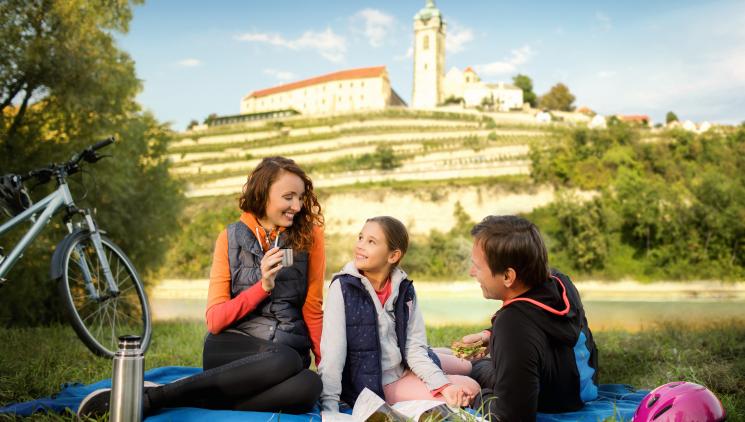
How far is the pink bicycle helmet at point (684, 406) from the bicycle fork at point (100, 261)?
302 centimetres

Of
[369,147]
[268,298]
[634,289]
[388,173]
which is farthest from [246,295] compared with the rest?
[369,147]

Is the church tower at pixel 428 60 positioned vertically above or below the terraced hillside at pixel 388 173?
above

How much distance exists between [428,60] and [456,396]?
62603 mm

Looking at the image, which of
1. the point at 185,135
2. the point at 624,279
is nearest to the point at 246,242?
the point at 624,279

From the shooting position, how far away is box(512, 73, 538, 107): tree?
2463 inches

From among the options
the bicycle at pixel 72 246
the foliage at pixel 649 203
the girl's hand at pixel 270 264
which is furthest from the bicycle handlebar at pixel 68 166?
the foliage at pixel 649 203

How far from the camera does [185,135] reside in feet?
176

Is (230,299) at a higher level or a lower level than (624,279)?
higher

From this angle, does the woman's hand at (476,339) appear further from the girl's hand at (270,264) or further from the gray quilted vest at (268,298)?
the girl's hand at (270,264)

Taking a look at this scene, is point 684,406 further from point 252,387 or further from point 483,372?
point 252,387

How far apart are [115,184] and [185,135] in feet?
157

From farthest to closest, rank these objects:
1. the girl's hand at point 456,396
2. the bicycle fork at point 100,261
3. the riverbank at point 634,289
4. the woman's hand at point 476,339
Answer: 1. the riverbank at point 634,289
2. the bicycle fork at point 100,261
3. the woman's hand at point 476,339
4. the girl's hand at point 456,396

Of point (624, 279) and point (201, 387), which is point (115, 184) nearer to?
point (201, 387)

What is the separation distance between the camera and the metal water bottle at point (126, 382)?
209cm
